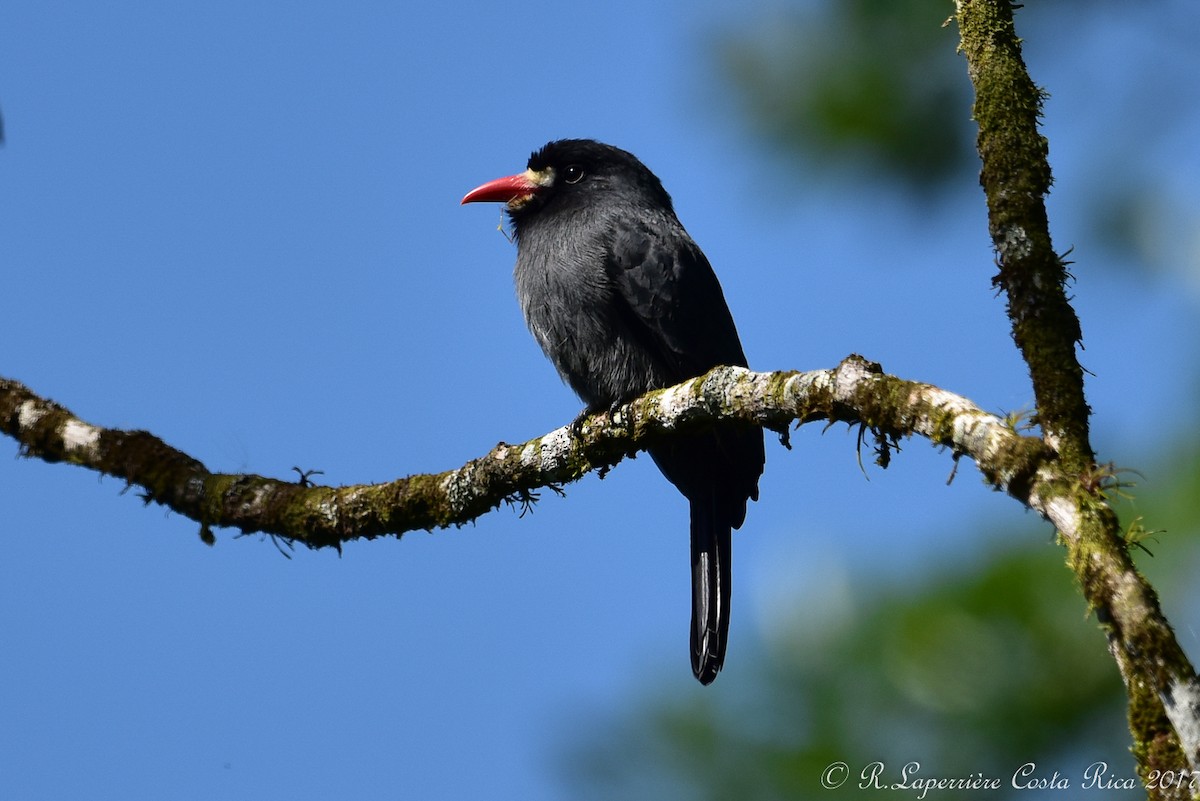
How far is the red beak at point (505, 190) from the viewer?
541 centimetres

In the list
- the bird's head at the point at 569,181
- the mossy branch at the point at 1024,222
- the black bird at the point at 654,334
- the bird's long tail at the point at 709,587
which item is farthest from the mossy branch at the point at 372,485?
the bird's head at the point at 569,181

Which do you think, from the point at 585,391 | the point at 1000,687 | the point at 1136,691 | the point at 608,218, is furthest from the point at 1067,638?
the point at 608,218

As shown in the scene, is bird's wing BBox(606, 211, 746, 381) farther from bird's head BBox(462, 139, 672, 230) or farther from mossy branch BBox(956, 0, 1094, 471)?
mossy branch BBox(956, 0, 1094, 471)

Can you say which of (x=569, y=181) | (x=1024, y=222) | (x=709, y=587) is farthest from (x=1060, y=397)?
(x=569, y=181)

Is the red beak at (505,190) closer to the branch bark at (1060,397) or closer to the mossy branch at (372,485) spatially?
the mossy branch at (372,485)

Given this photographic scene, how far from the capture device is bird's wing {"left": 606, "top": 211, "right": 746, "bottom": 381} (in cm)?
451

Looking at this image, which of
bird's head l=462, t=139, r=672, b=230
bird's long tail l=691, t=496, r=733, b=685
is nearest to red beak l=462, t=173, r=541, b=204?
bird's head l=462, t=139, r=672, b=230

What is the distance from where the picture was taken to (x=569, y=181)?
212 inches

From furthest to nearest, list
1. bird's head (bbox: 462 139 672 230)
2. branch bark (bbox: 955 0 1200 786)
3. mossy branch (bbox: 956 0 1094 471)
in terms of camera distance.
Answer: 1. bird's head (bbox: 462 139 672 230)
2. mossy branch (bbox: 956 0 1094 471)
3. branch bark (bbox: 955 0 1200 786)

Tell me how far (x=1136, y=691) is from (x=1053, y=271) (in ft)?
3.25

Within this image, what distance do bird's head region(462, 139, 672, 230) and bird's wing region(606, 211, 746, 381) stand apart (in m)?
0.52

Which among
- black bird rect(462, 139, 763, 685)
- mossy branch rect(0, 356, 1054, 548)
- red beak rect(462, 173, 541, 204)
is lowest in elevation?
mossy branch rect(0, 356, 1054, 548)

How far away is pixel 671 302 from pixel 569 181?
3.64 feet

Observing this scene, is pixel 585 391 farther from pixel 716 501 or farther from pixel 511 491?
pixel 511 491
